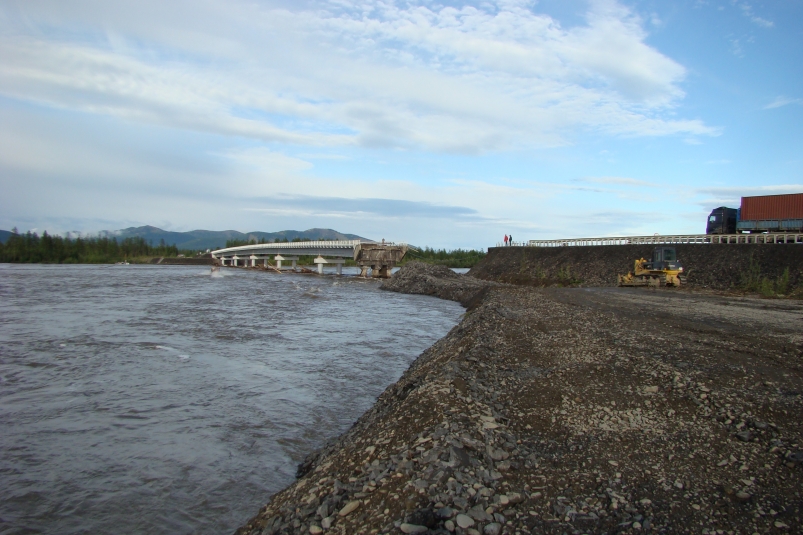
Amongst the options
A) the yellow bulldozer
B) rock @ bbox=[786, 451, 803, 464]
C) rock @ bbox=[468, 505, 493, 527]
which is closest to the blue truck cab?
the yellow bulldozer

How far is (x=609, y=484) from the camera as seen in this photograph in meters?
5.45

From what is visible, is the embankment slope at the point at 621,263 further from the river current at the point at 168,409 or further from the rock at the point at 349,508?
the rock at the point at 349,508

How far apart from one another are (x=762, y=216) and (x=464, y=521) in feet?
166

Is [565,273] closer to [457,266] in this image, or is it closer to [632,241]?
[632,241]

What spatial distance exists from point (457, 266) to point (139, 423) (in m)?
115

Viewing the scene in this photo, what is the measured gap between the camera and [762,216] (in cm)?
4297

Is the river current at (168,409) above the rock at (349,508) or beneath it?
beneath

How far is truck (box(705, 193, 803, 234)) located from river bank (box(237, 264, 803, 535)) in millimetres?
37741

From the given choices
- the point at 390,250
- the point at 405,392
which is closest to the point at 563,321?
the point at 405,392

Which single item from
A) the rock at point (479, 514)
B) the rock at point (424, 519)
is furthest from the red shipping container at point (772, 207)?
the rock at point (424, 519)

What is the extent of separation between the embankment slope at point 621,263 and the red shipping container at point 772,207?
7.86m

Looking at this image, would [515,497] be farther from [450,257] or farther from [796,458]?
[450,257]

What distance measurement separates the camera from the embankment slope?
34.0 metres

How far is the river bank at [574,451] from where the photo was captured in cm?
486
